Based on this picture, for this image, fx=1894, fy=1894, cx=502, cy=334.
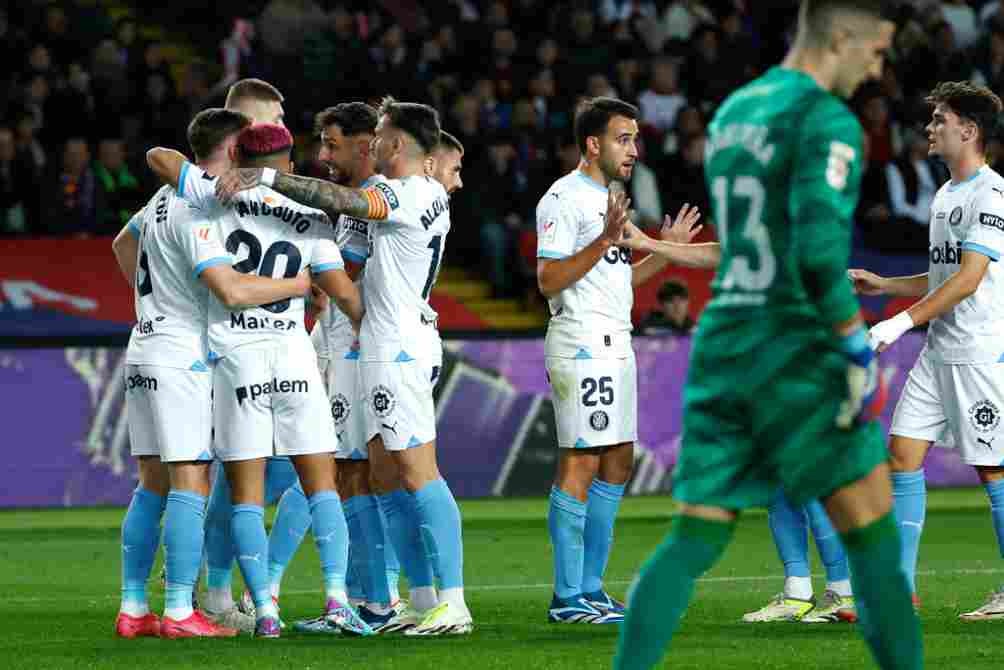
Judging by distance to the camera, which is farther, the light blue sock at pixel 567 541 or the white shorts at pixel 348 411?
the white shorts at pixel 348 411

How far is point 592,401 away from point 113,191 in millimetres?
9537

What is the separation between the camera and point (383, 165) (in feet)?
26.3

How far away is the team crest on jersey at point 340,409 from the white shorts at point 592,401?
94cm

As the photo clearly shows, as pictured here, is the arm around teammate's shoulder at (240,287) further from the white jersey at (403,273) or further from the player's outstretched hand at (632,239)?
the player's outstretched hand at (632,239)

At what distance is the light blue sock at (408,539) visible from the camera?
811 centimetres

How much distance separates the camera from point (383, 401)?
7859 millimetres

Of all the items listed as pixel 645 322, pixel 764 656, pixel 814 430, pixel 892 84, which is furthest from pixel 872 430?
pixel 892 84

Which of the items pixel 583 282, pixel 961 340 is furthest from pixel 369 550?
pixel 961 340

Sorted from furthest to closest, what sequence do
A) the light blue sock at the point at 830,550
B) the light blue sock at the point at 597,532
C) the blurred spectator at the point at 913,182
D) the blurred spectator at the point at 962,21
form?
1. the blurred spectator at the point at 962,21
2. the blurred spectator at the point at 913,182
3. the light blue sock at the point at 597,532
4. the light blue sock at the point at 830,550

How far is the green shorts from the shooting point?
5133 millimetres

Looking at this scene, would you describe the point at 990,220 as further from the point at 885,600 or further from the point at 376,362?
the point at 885,600

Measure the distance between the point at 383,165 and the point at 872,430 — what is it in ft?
11.0

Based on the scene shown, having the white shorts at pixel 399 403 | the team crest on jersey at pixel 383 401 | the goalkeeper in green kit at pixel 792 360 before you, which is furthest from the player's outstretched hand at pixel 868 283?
the goalkeeper in green kit at pixel 792 360

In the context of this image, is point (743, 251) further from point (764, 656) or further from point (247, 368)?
point (247, 368)
